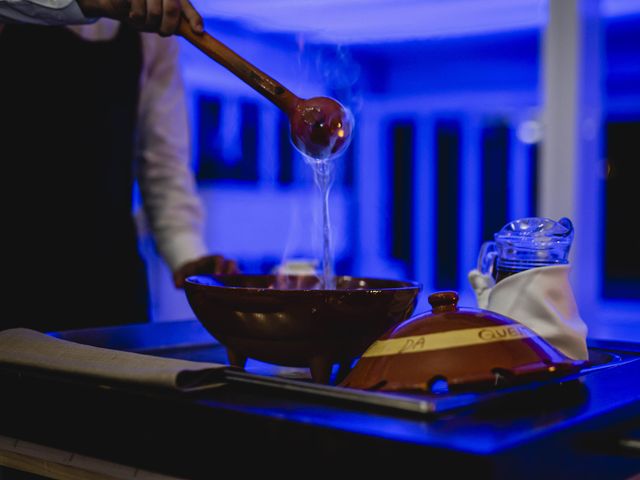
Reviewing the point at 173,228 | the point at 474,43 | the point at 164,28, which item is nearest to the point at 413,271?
the point at 474,43

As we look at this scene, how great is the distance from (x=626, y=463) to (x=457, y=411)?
0.51 feet

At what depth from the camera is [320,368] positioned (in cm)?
80

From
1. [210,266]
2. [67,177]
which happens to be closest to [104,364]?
[210,266]

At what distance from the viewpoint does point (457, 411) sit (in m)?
0.59

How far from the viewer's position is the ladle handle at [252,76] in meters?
0.89

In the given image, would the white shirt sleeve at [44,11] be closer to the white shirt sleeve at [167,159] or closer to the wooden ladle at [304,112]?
the wooden ladle at [304,112]

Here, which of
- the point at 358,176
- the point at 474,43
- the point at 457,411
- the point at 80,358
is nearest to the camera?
the point at 457,411

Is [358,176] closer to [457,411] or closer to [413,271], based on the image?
[413,271]

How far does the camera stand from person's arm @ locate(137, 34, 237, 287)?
5.92ft

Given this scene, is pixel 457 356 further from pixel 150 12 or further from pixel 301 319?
pixel 150 12

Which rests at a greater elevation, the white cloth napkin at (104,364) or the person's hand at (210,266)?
the person's hand at (210,266)

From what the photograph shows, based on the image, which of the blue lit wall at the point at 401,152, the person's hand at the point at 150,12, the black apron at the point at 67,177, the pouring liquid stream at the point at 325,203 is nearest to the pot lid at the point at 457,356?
the pouring liquid stream at the point at 325,203

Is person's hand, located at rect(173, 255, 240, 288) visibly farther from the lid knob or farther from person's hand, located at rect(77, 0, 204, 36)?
the lid knob

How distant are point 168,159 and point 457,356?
1289 mm
